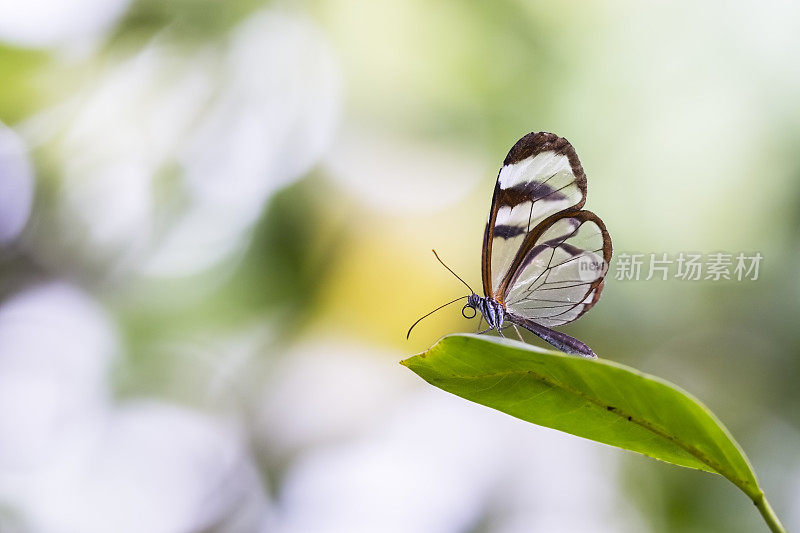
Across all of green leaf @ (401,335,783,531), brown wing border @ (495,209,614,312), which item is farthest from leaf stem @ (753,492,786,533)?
brown wing border @ (495,209,614,312)

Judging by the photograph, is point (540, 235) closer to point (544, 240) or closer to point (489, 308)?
point (544, 240)

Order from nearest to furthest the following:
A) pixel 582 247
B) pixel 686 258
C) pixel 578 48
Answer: pixel 582 247, pixel 686 258, pixel 578 48

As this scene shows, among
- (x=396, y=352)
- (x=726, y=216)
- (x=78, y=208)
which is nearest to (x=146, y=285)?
(x=78, y=208)

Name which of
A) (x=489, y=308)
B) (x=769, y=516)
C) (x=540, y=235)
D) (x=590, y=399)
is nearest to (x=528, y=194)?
(x=540, y=235)

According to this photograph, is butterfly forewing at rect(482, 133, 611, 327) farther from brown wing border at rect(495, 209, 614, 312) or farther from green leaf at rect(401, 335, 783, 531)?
green leaf at rect(401, 335, 783, 531)

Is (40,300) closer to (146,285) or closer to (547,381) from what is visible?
(146,285)

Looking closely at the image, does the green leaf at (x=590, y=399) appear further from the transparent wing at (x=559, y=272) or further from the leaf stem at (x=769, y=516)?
the transparent wing at (x=559, y=272)
